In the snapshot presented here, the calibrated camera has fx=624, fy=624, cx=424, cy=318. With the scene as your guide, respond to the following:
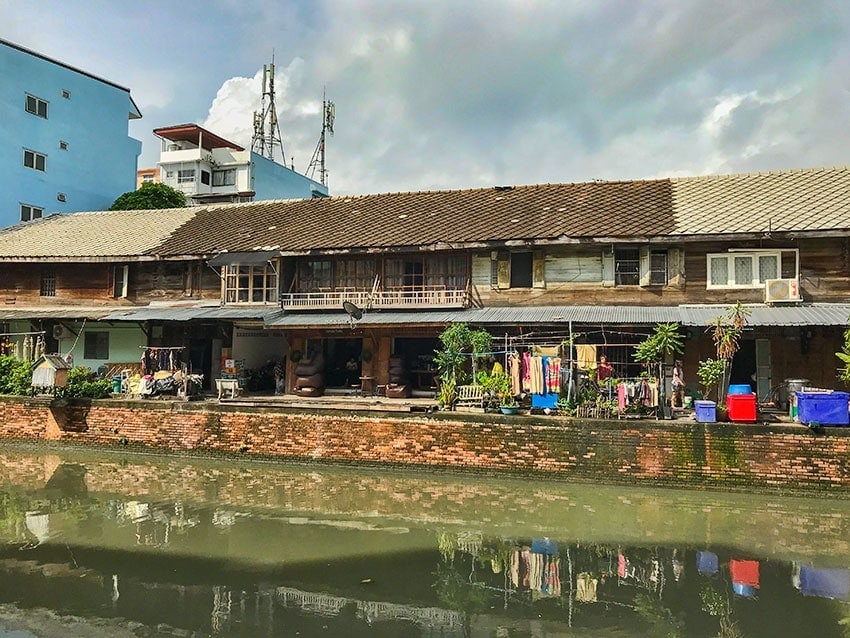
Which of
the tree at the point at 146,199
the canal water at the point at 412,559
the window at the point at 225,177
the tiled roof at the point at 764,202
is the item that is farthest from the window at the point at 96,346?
the window at the point at 225,177

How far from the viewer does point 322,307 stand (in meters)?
17.5

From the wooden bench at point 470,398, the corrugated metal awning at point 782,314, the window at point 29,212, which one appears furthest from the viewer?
the window at point 29,212

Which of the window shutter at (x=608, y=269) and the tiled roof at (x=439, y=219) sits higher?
the tiled roof at (x=439, y=219)

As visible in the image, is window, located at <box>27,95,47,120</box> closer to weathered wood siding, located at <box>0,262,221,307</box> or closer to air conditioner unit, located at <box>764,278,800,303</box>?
weathered wood siding, located at <box>0,262,221,307</box>

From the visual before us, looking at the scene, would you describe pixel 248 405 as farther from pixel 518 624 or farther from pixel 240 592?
pixel 518 624

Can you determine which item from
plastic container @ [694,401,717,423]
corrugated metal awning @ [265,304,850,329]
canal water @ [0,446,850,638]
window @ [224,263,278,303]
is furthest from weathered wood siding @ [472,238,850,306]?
window @ [224,263,278,303]

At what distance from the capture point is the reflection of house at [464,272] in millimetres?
14781

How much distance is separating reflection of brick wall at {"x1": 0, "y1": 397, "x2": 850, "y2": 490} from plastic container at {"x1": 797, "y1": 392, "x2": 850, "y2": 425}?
0.76ft

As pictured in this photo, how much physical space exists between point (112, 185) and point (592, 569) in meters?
30.7

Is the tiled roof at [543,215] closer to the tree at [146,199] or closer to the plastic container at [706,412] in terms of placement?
the plastic container at [706,412]

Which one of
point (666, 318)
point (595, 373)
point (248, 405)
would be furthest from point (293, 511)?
point (666, 318)

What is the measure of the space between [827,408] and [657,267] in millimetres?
5509

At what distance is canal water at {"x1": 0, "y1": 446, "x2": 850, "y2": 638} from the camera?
261 inches

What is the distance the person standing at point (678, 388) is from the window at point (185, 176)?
38119 millimetres
